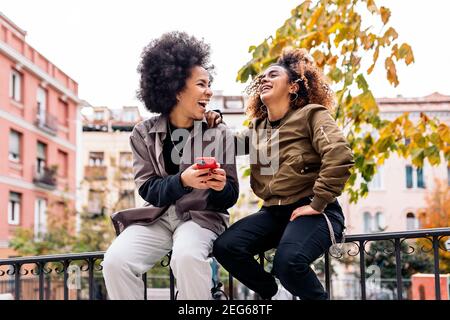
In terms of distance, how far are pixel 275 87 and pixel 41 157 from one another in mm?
27236

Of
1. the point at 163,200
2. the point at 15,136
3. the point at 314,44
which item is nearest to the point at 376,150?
the point at 314,44

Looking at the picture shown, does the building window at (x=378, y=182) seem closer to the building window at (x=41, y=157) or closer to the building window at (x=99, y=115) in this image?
the building window at (x=99, y=115)

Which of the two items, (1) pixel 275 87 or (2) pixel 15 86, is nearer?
(1) pixel 275 87

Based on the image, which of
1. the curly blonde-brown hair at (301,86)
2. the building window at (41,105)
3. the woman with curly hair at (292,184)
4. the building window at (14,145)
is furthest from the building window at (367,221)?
the woman with curly hair at (292,184)

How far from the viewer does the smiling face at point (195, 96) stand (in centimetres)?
394

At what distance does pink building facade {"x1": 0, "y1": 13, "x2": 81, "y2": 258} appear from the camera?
86.0 ft

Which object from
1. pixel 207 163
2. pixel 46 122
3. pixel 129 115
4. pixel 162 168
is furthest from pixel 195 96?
pixel 129 115

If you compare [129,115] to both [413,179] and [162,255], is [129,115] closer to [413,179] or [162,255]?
[413,179]

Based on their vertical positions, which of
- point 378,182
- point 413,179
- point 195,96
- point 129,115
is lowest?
point 195,96

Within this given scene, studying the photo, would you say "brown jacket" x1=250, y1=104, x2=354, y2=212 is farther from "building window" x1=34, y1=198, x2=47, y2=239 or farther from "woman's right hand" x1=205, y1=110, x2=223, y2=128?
"building window" x1=34, y1=198, x2=47, y2=239

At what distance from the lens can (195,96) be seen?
395 cm

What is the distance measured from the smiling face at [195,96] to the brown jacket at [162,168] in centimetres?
8

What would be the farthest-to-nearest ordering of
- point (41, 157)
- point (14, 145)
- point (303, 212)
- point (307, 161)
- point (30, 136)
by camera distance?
1. point (41, 157)
2. point (30, 136)
3. point (14, 145)
4. point (307, 161)
5. point (303, 212)

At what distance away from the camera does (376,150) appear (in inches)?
248
